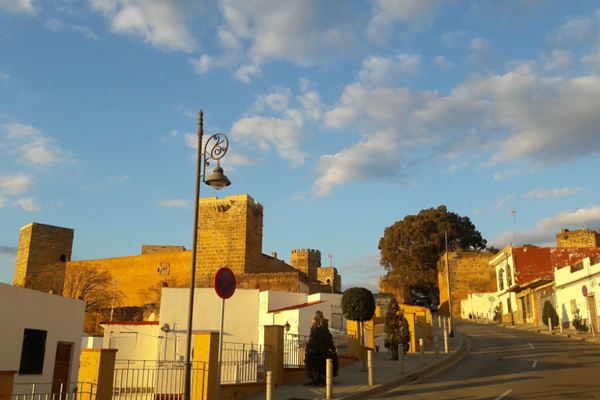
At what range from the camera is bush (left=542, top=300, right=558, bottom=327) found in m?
30.8

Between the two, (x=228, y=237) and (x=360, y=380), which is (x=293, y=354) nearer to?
(x=360, y=380)

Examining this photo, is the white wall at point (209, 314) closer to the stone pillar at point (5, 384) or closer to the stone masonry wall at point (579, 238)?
the stone pillar at point (5, 384)

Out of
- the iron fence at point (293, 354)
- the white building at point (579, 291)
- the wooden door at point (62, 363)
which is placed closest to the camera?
the iron fence at point (293, 354)

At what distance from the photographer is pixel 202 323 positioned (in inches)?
934

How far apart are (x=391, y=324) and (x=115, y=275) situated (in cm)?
4534

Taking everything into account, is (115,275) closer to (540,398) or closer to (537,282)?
(537,282)

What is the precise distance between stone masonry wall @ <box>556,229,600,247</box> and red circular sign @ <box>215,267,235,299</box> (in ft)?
182

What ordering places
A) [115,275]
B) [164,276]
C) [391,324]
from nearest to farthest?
[391,324] < [164,276] < [115,275]

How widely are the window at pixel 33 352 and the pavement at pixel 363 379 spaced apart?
252 inches

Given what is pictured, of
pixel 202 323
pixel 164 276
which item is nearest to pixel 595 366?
pixel 202 323

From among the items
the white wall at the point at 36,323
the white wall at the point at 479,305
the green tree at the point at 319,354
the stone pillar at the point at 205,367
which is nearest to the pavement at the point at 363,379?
the green tree at the point at 319,354

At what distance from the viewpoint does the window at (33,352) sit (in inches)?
553

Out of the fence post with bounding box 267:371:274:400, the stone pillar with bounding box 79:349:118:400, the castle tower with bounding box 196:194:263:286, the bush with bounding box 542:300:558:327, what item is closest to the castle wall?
the castle tower with bounding box 196:194:263:286

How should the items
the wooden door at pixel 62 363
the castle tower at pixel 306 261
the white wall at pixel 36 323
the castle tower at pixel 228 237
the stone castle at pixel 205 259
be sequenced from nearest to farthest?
the white wall at pixel 36 323 < the wooden door at pixel 62 363 < the stone castle at pixel 205 259 < the castle tower at pixel 228 237 < the castle tower at pixel 306 261
